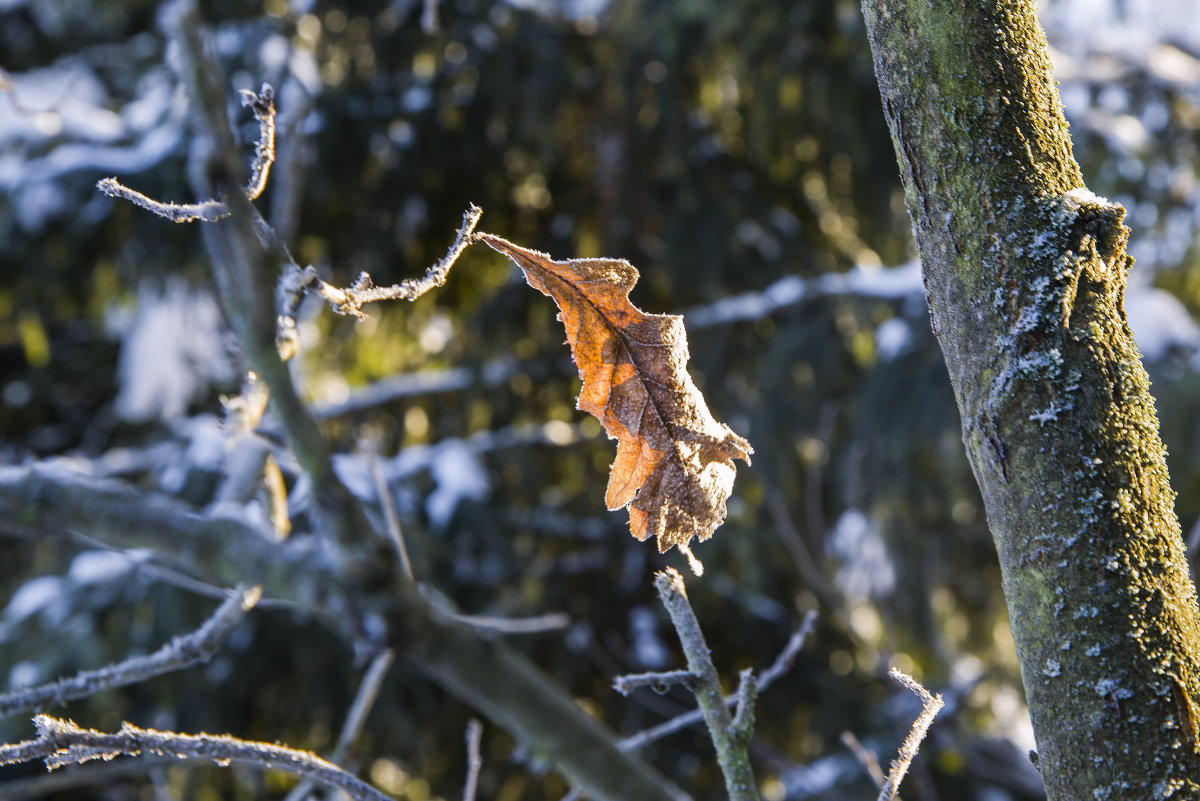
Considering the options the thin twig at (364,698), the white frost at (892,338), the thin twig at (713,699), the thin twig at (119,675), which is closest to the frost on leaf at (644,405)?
the thin twig at (713,699)

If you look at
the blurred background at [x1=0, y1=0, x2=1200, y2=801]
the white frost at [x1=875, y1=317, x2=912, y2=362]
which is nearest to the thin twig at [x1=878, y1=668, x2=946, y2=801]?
the blurred background at [x1=0, y1=0, x2=1200, y2=801]

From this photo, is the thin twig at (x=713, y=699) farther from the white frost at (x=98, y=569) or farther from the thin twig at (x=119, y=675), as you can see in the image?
the white frost at (x=98, y=569)

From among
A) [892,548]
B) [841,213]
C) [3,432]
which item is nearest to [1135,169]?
[841,213]

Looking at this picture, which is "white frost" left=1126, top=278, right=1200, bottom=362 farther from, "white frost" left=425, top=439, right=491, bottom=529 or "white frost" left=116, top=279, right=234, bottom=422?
"white frost" left=116, top=279, right=234, bottom=422

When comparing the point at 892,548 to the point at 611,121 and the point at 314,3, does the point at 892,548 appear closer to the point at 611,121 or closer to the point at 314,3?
the point at 611,121

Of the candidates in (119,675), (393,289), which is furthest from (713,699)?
(119,675)

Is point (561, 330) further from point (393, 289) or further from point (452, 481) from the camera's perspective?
point (393, 289)
